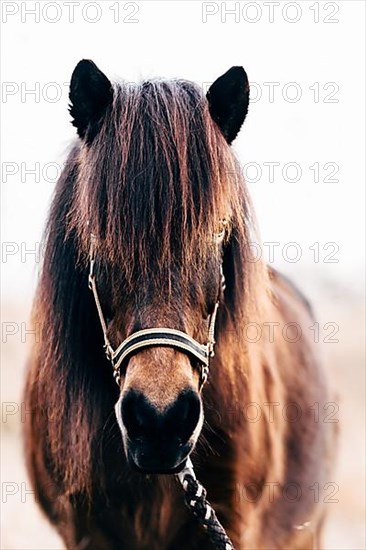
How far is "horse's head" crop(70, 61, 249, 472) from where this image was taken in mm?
2367

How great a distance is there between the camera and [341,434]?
5305 millimetres

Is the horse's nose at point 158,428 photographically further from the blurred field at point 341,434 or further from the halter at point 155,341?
the blurred field at point 341,434

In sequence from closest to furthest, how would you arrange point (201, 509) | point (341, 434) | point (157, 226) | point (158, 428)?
point (158, 428) → point (157, 226) → point (201, 509) → point (341, 434)

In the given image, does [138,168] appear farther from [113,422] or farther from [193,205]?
[113,422]

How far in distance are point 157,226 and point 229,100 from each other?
0.58 meters

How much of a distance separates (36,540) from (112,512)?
235 cm

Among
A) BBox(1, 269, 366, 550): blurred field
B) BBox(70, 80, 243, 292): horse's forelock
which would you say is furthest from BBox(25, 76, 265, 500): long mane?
BBox(1, 269, 366, 550): blurred field

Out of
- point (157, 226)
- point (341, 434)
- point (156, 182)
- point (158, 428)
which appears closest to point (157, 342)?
point (158, 428)

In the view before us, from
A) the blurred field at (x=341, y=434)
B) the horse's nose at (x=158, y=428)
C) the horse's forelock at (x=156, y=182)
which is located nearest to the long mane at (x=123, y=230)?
the horse's forelock at (x=156, y=182)

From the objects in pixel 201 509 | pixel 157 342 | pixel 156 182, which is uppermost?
pixel 156 182

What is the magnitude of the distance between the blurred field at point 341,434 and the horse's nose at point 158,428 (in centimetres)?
141

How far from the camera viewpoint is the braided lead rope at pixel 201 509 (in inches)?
107

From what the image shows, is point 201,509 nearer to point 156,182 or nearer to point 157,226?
point 157,226

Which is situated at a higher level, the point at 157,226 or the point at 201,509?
the point at 157,226
